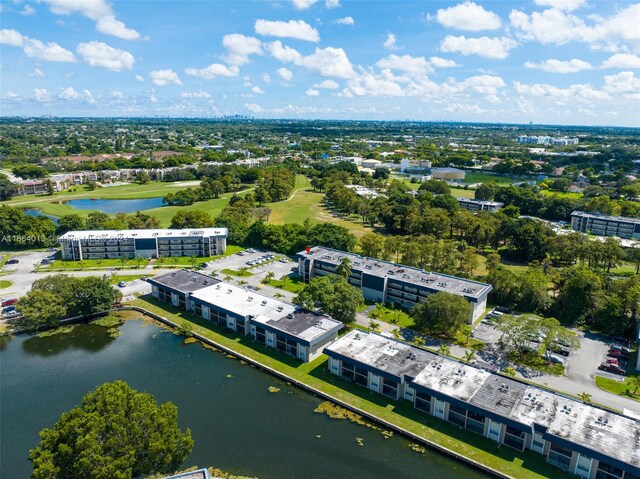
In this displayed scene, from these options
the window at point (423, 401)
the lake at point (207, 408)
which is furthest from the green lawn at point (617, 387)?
the lake at point (207, 408)

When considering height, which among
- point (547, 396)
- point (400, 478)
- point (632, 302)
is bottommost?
point (400, 478)

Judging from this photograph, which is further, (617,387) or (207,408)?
(617,387)

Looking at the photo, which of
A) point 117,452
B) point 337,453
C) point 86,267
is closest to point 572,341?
point 337,453

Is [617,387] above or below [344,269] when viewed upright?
below

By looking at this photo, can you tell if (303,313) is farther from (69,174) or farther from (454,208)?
(69,174)

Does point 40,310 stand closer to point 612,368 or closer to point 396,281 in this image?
point 396,281

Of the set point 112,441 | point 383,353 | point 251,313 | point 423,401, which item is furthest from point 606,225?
point 112,441
